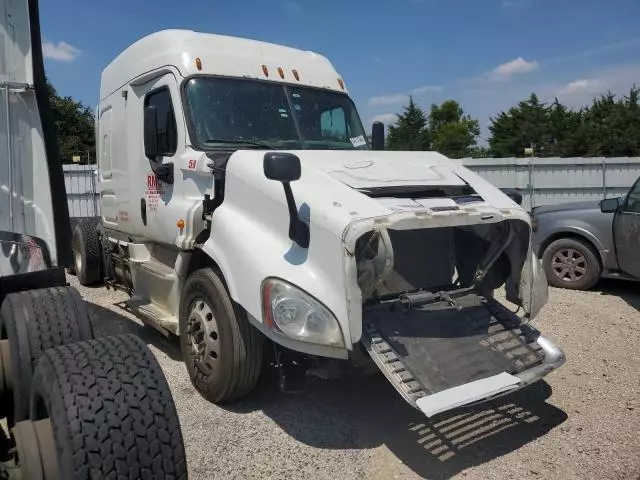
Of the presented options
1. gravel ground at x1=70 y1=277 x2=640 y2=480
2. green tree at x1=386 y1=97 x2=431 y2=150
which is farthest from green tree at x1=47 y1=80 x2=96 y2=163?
gravel ground at x1=70 y1=277 x2=640 y2=480

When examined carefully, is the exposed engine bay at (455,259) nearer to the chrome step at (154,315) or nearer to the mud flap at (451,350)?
the mud flap at (451,350)

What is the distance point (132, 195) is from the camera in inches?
223

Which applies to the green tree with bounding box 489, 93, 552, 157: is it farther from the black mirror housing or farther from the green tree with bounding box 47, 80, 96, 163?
the black mirror housing

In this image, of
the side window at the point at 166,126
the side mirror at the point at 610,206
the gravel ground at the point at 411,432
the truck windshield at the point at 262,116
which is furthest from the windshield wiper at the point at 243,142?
the side mirror at the point at 610,206

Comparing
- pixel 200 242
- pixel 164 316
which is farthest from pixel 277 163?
pixel 164 316

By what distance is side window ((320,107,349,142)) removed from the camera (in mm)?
5027

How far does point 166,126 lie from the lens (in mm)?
4660

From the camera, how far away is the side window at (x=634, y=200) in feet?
21.9

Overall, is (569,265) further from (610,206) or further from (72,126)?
(72,126)

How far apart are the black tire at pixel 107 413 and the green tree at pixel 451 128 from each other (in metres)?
50.8

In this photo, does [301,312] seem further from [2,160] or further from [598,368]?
[598,368]

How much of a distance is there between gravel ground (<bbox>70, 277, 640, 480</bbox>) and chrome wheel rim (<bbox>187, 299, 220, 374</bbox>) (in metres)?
0.31

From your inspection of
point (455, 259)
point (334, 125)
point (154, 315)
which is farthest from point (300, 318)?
point (334, 125)

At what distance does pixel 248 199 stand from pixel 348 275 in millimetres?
1023
